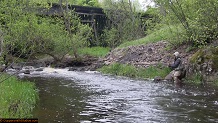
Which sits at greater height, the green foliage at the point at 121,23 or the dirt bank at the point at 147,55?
the green foliage at the point at 121,23

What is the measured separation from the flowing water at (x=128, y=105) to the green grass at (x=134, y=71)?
18.7 ft

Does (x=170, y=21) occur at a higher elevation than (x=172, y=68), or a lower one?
higher

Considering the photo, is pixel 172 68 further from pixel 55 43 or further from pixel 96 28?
pixel 96 28

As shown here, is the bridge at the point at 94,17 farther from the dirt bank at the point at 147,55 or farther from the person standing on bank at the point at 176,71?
the person standing on bank at the point at 176,71

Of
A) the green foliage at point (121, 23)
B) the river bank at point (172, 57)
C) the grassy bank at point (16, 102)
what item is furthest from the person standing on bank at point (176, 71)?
the green foliage at point (121, 23)

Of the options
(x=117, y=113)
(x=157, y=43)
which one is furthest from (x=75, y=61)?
(x=117, y=113)

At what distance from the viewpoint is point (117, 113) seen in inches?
419

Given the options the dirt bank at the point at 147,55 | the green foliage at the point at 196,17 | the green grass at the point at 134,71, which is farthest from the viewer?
the dirt bank at the point at 147,55

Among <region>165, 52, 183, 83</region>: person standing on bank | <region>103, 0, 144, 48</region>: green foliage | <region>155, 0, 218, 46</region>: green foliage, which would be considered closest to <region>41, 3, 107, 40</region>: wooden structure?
<region>103, 0, 144, 48</region>: green foliage

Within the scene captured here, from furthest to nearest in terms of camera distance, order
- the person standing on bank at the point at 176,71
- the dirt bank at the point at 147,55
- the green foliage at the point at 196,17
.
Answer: the dirt bank at the point at 147,55, the person standing on bank at the point at 176,71, the green foliage at the point at 196,17

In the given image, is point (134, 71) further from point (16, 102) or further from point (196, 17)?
point (16, 102)

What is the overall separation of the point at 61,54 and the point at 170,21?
14.6 m

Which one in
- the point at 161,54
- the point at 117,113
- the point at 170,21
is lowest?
the point at 117,113

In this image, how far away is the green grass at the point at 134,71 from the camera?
22.6m
